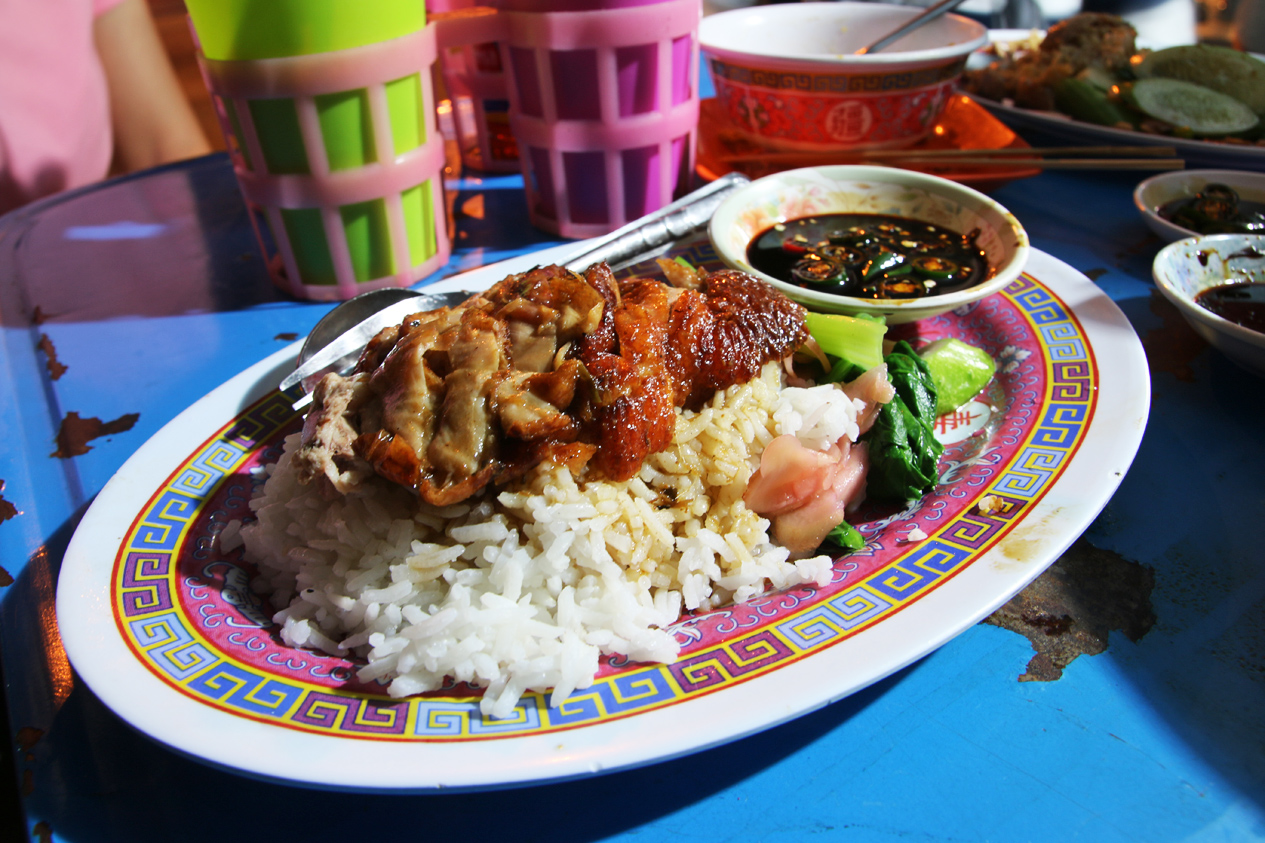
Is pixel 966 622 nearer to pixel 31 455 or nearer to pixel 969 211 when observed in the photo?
pixel 969 211

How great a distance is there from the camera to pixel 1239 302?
2320 millimetres

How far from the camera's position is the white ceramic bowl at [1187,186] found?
302 centimetres

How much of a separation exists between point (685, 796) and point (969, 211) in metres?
2.18

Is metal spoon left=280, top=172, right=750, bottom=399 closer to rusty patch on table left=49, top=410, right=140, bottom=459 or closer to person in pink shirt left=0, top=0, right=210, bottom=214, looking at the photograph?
rusty patch on table left=49, top=410, right=140, bottom=459

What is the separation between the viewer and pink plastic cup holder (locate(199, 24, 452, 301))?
97.7 inches

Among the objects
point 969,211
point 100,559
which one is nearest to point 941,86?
point 969,211

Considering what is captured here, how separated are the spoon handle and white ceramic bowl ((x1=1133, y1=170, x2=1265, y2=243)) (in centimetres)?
138

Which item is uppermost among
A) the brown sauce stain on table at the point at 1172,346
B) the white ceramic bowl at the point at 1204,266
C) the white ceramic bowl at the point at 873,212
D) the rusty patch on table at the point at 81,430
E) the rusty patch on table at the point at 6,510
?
the white ceramic bowl at the point at 873,212

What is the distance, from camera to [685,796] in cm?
131

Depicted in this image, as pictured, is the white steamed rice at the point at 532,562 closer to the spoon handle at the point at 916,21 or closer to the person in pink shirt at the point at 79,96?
the spoon handle at the point at 916,21

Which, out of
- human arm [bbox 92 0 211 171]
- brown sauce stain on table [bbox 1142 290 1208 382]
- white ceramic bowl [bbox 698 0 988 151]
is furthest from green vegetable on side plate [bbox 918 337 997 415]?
human arm [bbox 92 0 211 171]

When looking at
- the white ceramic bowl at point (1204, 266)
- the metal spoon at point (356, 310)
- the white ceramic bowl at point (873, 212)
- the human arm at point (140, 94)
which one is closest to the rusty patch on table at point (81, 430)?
the metal spoon at point (356, 310)

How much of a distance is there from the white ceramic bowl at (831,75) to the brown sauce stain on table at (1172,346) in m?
1.48

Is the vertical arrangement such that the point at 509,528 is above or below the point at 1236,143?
below
